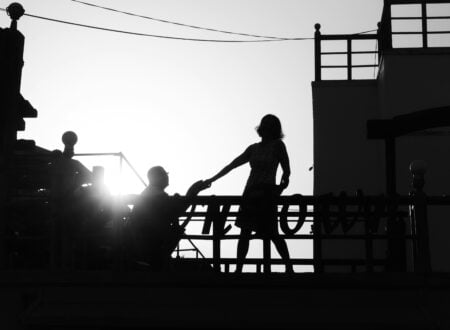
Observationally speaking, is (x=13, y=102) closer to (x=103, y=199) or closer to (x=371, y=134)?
(x=103, y=199)

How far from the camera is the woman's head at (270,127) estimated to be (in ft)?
27.0

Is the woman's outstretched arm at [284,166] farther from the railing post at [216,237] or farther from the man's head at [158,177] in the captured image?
the man's head at [158,177]

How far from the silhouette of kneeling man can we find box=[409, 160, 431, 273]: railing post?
2.12 metres

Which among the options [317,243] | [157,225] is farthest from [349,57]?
[157,225]

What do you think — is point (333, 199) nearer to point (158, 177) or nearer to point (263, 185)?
point (263, 185)

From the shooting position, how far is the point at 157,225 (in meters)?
8.11

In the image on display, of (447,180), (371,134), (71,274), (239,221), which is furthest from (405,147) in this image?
(71,274)

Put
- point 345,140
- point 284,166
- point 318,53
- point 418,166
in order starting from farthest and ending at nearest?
point 318,53 → point 345,140 → point 284,166 → point 418,166

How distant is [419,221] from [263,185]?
60.3 inches

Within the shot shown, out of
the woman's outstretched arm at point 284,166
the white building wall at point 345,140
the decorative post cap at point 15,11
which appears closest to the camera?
the woman's outstretched arm at point 284,166

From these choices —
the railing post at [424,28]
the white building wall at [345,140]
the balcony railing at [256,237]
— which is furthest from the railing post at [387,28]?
the balcony railing at [256,237]

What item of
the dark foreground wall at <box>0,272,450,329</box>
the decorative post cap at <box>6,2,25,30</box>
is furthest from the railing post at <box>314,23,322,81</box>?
the dark foreground wall at <box>0,272,450,329</box>

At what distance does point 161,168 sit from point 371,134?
8.78 ft

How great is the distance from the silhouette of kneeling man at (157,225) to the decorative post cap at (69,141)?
888mm
